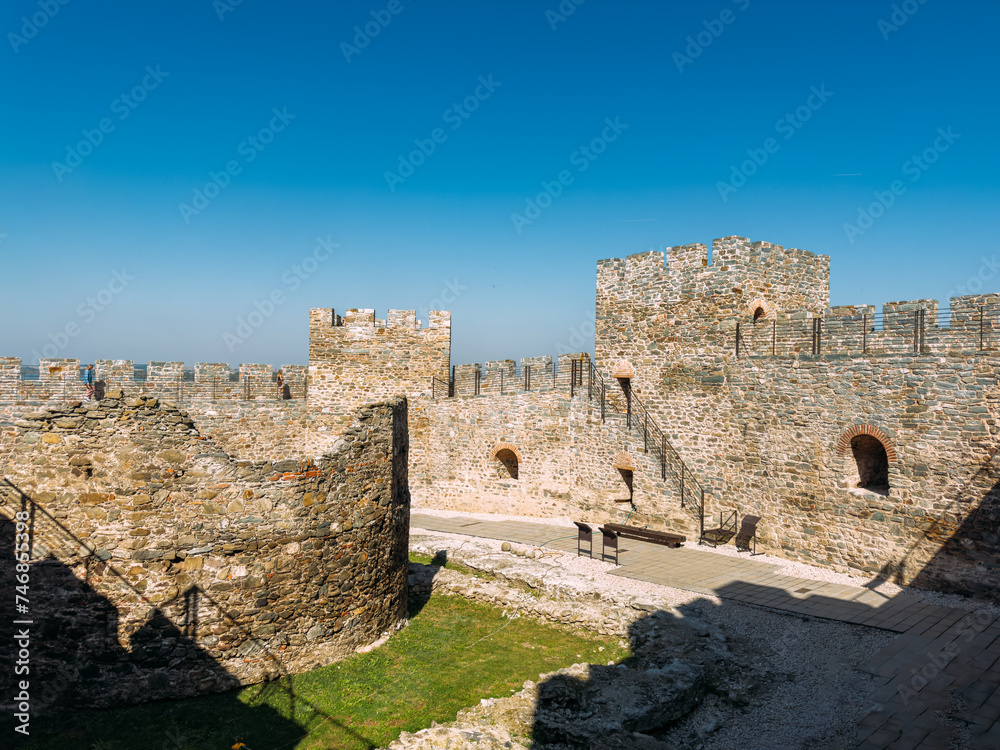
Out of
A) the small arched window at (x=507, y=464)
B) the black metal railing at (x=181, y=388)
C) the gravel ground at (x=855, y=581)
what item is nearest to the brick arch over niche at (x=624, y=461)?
the gravel ground at (x=855, y=581)

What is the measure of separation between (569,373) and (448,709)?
1062 centimetres

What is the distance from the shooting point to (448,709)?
7281 millimetres

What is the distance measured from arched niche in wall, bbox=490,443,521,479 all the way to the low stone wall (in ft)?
33.6

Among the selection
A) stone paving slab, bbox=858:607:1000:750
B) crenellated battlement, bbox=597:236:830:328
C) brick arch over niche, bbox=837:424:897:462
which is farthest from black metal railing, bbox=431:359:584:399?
stone paving slab, bbox=858:607:1000:750

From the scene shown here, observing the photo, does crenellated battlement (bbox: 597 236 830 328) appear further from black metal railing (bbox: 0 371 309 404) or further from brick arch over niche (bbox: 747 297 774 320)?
black metal railing (bbox: 0 371 309 404)

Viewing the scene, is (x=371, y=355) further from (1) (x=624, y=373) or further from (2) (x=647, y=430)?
(2) (x=647, y=430)

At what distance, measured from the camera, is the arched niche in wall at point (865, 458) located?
469 inches

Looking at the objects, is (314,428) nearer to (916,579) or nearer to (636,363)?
(636,363)

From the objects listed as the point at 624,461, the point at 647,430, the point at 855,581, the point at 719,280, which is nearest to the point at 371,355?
the point at 624,461

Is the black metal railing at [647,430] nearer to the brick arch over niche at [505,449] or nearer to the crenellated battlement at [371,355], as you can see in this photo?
the brick arch over niche at [505,449]

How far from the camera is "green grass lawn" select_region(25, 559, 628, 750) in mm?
6543

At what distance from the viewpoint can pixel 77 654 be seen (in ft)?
A: 22.6

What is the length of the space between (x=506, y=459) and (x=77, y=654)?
Answer: 12.5m

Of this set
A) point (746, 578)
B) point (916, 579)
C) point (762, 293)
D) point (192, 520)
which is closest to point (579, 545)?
point (746, 578)
